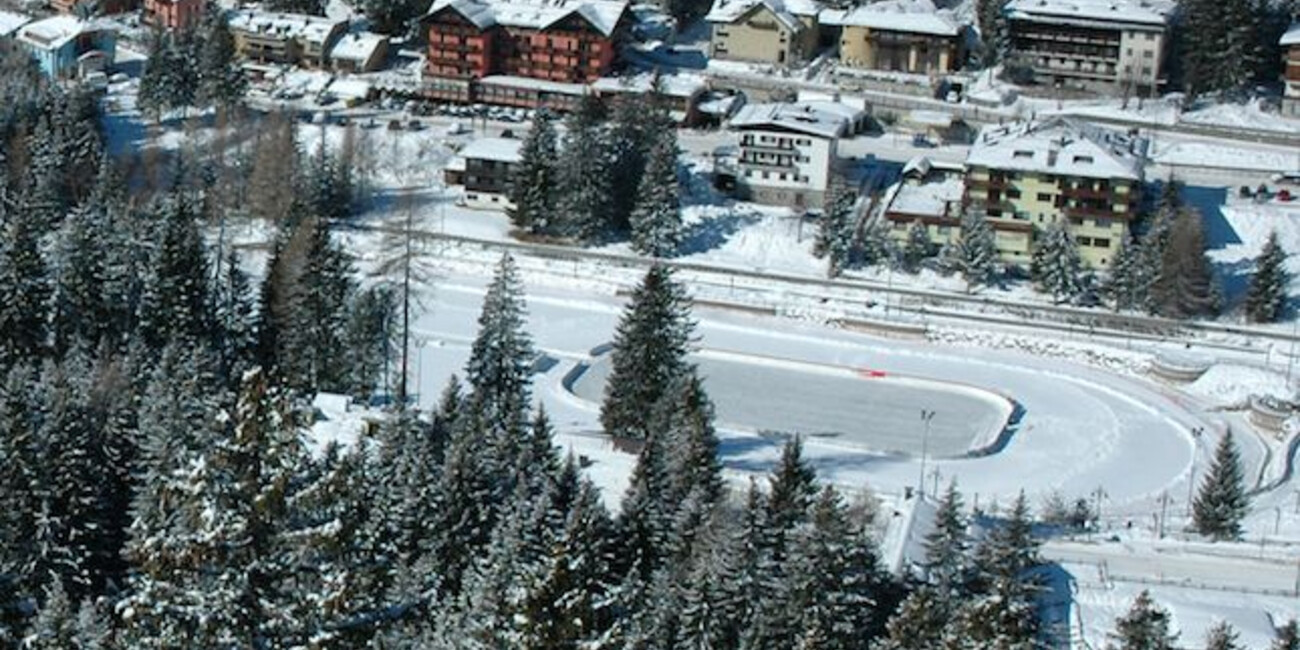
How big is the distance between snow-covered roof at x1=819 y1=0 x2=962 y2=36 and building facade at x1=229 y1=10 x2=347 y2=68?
1193 cm

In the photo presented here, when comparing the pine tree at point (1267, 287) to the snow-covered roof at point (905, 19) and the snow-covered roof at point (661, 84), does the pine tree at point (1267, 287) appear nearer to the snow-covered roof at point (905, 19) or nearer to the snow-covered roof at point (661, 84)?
the snow-covered roof at point (905, 19)

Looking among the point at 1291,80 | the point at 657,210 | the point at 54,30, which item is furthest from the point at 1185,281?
the point at 54,30

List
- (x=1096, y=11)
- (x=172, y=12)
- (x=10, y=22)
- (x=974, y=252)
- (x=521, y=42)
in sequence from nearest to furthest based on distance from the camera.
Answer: (x=974, y=252) < (x=1096, y=11) < (x=521, y=42) < (x=10, y=22) < (x=172, y=12)

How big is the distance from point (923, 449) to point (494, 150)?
43.1ft

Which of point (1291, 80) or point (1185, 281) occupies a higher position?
point (1291, 80)

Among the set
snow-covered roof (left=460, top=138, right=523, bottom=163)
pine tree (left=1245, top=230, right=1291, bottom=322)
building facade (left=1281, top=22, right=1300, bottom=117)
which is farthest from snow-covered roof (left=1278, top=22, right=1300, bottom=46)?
snow-covered roof (left=460, top=138, right=523, bottom=163)

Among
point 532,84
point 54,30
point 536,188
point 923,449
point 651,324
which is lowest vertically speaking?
point 923,449

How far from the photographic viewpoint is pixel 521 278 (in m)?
35.8

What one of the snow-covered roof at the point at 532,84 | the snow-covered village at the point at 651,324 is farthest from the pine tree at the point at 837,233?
the snow-covered roof at the point at 532,84

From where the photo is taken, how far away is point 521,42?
4459 centimetres

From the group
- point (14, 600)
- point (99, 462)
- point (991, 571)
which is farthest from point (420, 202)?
point (14, 600)

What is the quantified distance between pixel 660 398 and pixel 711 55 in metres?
20.9

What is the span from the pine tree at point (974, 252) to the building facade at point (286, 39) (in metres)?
17.5

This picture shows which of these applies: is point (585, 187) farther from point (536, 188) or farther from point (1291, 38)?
point (1291, 38)
